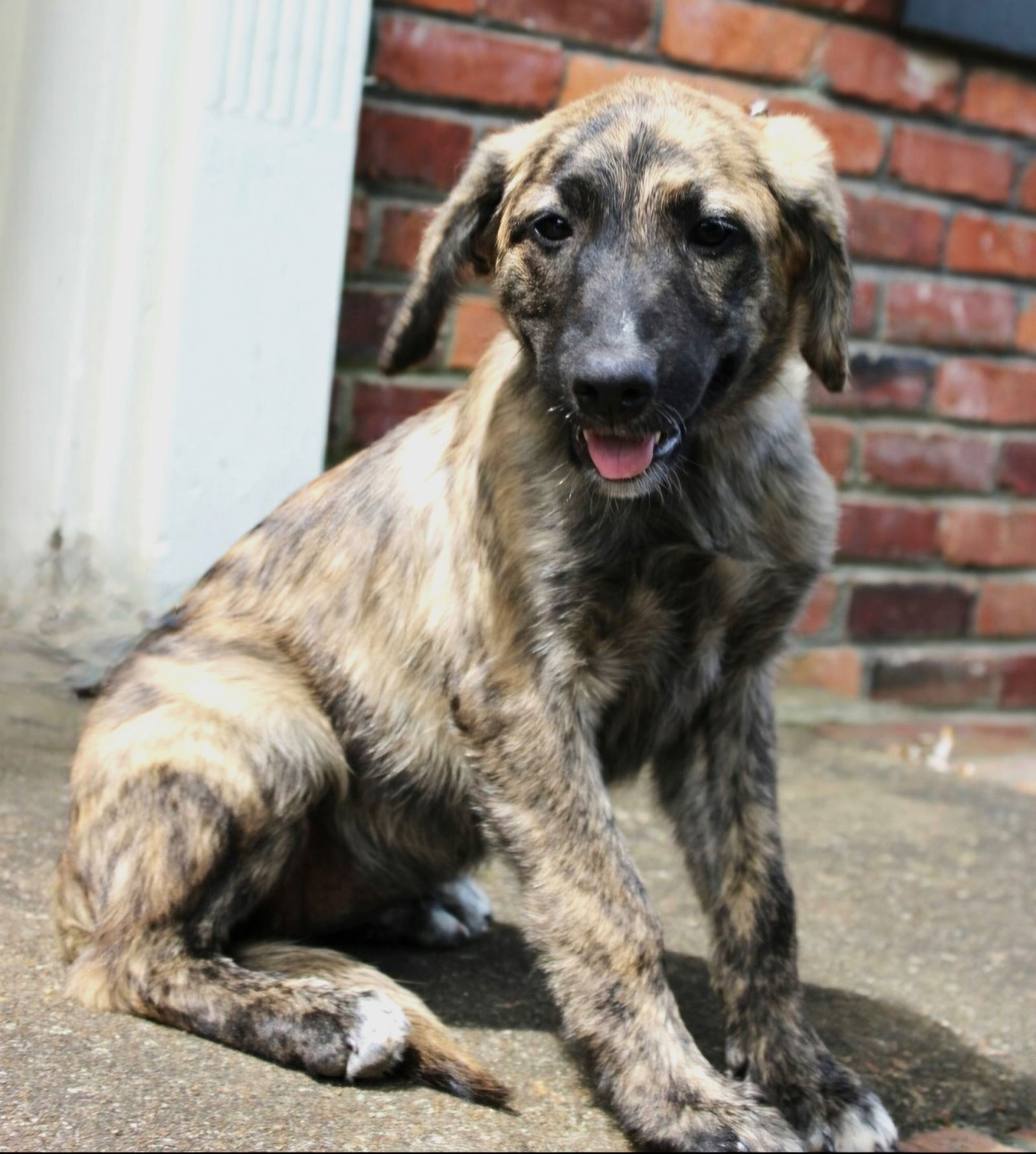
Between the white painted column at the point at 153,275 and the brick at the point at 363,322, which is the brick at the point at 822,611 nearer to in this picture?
the brick at the point at 363,322

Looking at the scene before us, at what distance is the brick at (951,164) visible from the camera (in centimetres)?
454

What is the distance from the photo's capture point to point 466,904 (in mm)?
3070

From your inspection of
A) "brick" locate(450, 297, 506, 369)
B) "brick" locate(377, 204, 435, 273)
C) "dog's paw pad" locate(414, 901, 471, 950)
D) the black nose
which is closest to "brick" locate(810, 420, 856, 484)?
"brick" locate(450, 297, 506, 369)

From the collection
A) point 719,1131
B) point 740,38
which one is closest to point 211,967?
point 719,1131

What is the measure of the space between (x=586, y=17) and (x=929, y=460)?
5.34 feet

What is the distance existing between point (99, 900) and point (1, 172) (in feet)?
6.26

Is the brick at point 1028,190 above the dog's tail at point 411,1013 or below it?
above

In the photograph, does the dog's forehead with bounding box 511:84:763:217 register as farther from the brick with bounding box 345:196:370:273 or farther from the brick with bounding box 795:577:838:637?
the brick with bounding box 795:577:838:637

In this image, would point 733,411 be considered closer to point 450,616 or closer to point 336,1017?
point 450,616

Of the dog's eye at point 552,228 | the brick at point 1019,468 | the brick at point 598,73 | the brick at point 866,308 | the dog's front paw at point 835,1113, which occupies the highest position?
the brick at point 598,73

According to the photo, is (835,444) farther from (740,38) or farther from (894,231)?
(740,38)

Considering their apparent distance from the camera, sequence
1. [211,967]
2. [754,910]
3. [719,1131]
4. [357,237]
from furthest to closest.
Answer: [357,237] < [754,910] < [211,967] < [719,1131]

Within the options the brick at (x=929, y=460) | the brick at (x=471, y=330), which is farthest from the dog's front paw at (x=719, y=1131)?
the brick at (x=929, y=460)

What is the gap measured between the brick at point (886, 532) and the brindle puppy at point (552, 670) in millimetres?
1819
